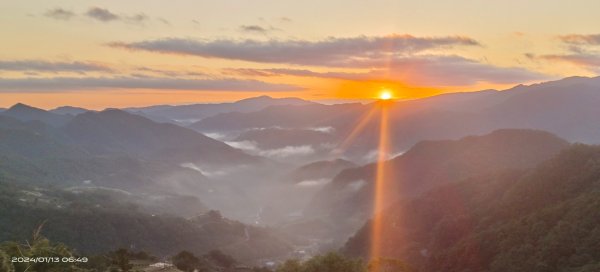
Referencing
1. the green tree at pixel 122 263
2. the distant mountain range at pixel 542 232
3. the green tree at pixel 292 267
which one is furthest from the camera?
the distant mountain range at pixel 542 232

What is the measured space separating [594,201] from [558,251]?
26079 mm

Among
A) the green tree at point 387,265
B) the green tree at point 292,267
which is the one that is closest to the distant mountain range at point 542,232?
the green tree at point 387,265

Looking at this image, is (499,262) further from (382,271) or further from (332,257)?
(332,257)

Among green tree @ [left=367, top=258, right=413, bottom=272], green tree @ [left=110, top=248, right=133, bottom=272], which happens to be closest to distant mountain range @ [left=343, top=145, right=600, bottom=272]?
green tree @ [left=367, top=258, right=413, bottom=272]

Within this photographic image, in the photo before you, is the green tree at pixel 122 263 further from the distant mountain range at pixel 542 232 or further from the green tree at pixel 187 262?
the distant mountain range at pixel 542 232

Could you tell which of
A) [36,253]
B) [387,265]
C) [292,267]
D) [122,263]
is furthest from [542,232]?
[36,253]

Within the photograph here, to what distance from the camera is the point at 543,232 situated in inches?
5817

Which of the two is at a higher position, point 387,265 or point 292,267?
point 292,267

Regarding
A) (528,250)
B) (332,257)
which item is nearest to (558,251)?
(528,250)

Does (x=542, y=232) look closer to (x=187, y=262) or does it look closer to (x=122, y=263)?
(x=187, y=262)

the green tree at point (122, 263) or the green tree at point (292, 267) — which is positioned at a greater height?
the green tree at point (122, 263)

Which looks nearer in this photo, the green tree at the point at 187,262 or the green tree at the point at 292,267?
the green tree at the point at 292,267

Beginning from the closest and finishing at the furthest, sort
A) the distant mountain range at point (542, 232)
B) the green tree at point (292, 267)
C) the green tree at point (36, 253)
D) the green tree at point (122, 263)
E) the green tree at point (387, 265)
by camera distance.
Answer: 1. the green tree at point (36, 253)
2. the green tree at point (122, 263)
3. the green tree at point (292, 267)
4. the green tree at point (387, 265)
5. the distant mountain range at point (542, 232)

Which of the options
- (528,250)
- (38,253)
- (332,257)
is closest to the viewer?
(38,253)
